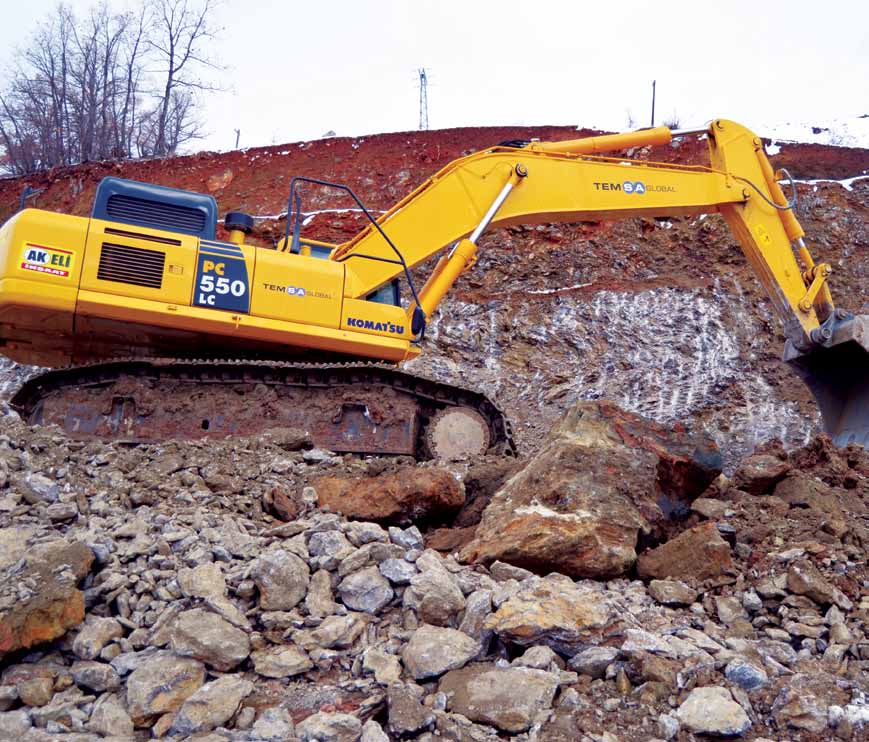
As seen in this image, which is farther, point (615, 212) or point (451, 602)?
point (615, 212)

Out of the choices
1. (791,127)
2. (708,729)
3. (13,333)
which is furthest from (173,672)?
(791,127)

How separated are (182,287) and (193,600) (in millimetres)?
4198

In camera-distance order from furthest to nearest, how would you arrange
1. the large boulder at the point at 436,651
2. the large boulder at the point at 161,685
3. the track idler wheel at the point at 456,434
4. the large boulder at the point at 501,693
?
the track idler wheel at the point at 456,434
the large boulder at the point at 436,651
the large boulder at the point at 161,685
the large boulder at the point at 501,693

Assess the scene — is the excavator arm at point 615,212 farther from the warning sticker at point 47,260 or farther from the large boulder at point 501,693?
the large boulder at point 501,693

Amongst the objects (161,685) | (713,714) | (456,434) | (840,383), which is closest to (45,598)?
(161,685)

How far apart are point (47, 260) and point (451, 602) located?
525cm

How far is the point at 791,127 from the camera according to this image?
2317 centimetres

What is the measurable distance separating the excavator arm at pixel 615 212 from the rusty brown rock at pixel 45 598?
453 centimetres

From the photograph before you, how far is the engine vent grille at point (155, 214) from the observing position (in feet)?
26.4

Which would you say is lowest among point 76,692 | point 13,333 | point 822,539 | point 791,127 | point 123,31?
point 76,692

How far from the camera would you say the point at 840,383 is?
8664 mm

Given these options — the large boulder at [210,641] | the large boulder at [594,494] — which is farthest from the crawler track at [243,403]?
the large boulder at [210,641]

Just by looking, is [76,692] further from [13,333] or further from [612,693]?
[13,333]

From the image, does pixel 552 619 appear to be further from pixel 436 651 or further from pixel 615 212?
pixel 615 212
